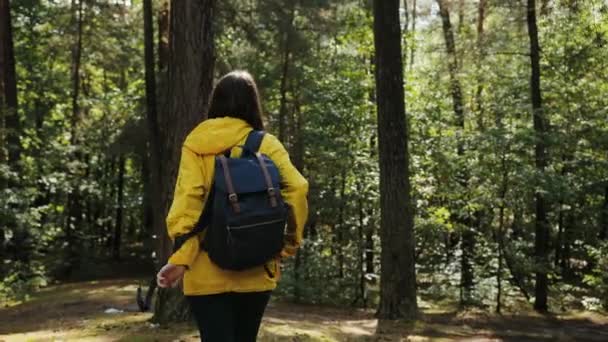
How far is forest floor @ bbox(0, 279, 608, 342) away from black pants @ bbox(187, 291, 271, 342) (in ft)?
11.4

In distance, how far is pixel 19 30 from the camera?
24891 millimetres

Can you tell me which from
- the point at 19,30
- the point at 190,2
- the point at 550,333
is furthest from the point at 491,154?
the point at 19,30

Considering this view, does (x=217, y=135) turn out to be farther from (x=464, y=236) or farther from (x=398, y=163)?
(x=464, y=236)

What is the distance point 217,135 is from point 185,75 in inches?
162

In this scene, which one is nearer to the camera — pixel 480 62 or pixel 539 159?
pixel 539 159

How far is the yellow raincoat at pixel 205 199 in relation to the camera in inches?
103

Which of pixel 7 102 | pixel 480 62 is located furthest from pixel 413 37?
pixel 7 102

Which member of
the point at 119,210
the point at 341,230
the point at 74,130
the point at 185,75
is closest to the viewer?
the point at 185,75

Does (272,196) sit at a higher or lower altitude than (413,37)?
lower

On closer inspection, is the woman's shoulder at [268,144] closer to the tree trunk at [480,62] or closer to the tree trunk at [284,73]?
the tree trunk at [284,73]

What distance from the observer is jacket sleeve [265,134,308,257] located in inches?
108

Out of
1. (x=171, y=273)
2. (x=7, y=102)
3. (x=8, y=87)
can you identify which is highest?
(x=8, y=87)

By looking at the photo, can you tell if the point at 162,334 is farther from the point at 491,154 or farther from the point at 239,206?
the point at 491,154

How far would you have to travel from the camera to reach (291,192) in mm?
2742
